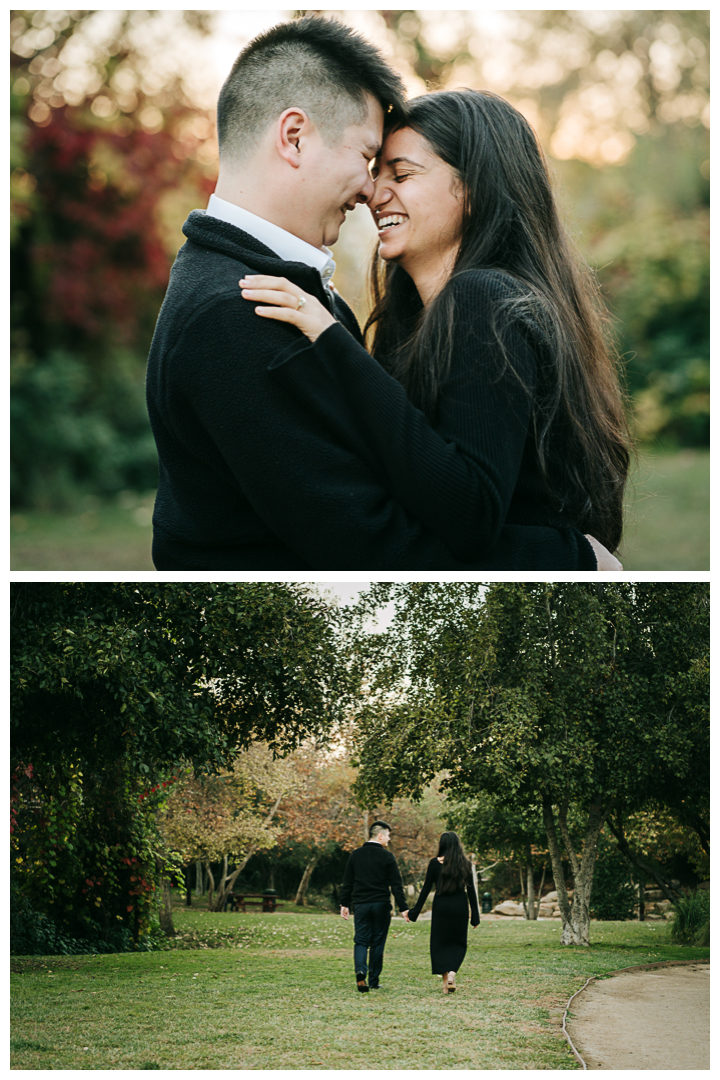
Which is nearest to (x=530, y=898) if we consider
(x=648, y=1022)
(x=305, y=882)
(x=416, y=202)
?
(x=648, y=1022)

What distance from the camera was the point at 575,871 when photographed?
3184mm

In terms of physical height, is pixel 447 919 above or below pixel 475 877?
below

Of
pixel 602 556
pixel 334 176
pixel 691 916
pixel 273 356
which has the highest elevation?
pixel 334 176

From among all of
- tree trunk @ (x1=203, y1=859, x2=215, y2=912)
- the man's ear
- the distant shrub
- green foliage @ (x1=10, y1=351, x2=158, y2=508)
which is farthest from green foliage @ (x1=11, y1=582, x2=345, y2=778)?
green foliage @ (x1=10, y1=351, x2=158, y2=508)

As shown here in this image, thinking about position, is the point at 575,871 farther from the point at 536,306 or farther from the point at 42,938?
the point at 536,306

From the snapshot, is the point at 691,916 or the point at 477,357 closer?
the point at 477,357

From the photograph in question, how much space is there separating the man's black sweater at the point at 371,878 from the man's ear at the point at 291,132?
7.47ft

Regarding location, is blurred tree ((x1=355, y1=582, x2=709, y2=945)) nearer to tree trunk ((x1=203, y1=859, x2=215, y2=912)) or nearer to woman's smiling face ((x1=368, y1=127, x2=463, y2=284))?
tree trunk ((x1=203, y1=859, x2=215, y2=912))

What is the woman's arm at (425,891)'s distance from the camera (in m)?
3.16

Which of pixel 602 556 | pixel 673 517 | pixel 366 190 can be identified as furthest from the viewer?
pixel 673 517

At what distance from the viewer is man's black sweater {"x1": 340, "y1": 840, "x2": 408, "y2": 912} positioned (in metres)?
3.15

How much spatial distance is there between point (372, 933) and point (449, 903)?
298 millimetres

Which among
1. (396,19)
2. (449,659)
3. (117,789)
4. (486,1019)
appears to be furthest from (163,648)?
(396,19)

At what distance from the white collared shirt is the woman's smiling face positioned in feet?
1.07
